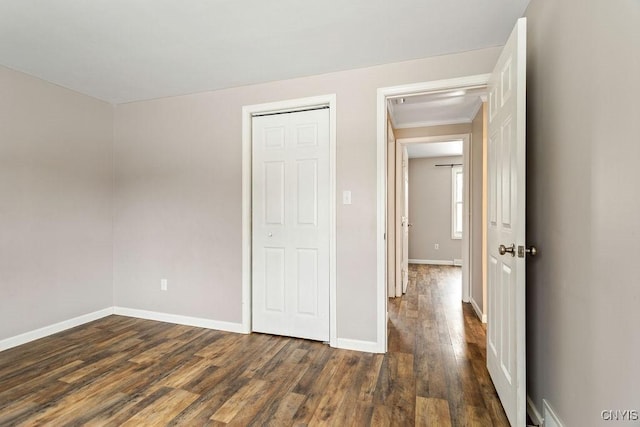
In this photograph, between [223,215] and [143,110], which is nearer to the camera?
[223,215]

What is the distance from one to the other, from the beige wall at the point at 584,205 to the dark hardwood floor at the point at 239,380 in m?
0.65

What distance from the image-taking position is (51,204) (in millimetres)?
3016

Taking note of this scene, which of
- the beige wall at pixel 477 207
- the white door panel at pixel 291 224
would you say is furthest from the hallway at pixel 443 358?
the white door panel at pixel 291 224

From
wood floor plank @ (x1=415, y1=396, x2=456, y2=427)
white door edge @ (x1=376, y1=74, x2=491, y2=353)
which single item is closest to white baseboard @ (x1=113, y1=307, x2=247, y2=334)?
white door edge @ (x1=376, y1=74, x2=491, y2=353)

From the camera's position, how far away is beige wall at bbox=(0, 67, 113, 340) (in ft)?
8.93

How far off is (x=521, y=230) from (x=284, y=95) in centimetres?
221

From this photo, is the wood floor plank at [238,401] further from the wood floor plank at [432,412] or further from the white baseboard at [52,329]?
the white baseboard at [52,329]

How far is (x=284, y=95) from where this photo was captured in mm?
2916

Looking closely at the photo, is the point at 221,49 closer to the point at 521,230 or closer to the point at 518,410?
the point at 521,230

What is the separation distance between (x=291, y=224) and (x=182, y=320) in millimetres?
1580

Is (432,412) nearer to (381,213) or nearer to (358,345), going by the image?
(358,345)

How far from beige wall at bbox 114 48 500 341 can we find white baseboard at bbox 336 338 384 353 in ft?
0.14

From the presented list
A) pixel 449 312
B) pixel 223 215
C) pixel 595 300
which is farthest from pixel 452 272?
pixel 595 300

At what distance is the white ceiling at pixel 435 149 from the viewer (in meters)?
5.84
